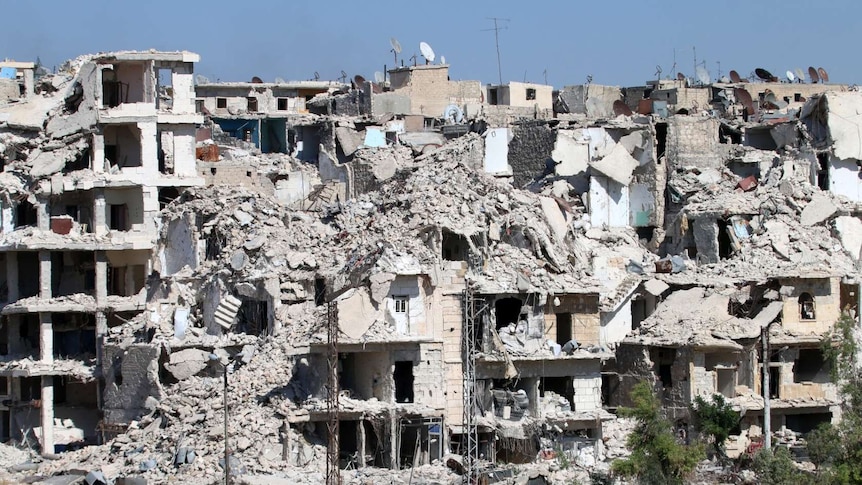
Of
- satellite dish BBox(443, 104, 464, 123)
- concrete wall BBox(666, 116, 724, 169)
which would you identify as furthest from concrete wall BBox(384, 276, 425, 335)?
satellite dish BBox(443, 104, 464, 123)

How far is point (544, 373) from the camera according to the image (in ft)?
141

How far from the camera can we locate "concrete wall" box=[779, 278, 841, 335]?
152ft

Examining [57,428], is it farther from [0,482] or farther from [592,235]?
[592,235]

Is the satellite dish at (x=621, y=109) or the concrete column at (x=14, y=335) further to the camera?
the satellite dish at (x=621, y=109)

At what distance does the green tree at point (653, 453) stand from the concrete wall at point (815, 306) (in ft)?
20.7

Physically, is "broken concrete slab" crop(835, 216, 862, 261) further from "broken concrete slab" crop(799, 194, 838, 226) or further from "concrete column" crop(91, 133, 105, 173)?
"concrete column" crop(91, 133, 105, 173)

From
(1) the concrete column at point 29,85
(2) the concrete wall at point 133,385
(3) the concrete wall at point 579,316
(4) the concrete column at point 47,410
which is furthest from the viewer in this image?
(1) the concrete column at point 29,85

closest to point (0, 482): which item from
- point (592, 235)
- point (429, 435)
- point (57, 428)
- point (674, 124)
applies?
point (57, 428)

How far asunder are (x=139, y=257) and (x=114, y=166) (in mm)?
2594

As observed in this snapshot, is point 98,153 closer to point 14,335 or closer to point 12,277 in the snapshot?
point 12,277

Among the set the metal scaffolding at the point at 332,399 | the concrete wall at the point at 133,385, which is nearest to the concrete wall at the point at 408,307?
the metal scaffolding at the point at 332,399

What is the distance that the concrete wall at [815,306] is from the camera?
46344 millimetres

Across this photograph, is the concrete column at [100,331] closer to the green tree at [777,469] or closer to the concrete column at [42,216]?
the concrete column at [42,216]

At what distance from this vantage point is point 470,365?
4216cm
